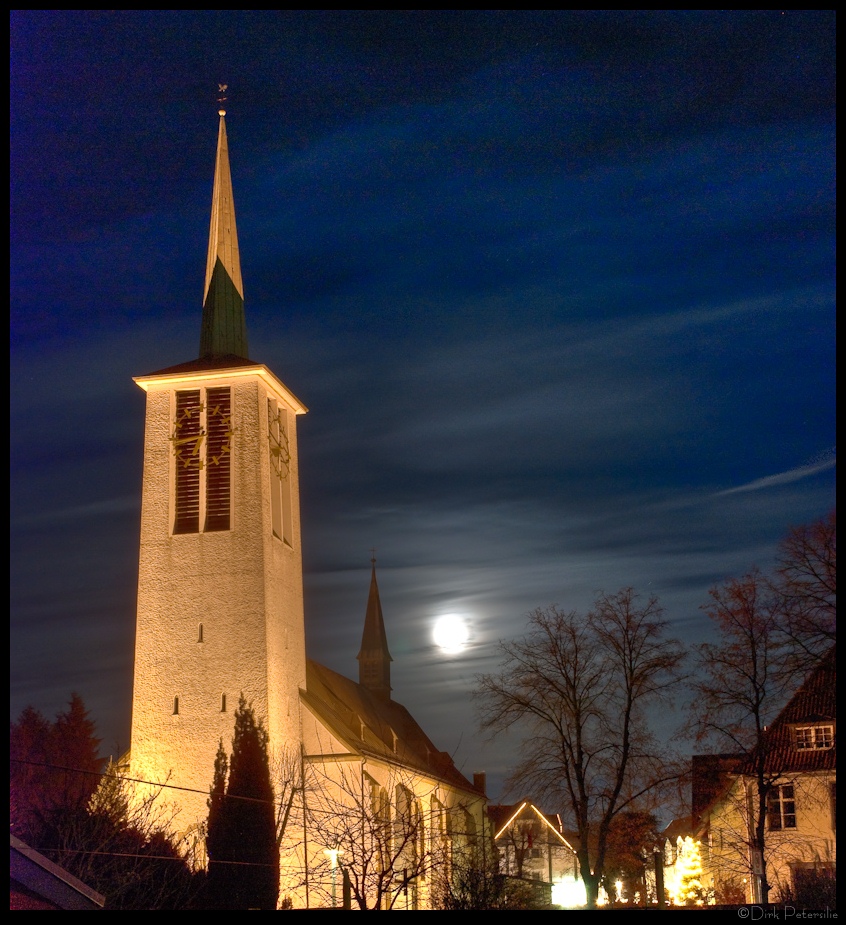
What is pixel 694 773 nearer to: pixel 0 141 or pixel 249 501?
pixel 249 501

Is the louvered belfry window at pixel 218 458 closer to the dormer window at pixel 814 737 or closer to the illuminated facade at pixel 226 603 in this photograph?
the illuminated facade at pixel 226 603

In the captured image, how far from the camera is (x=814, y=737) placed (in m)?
45.5

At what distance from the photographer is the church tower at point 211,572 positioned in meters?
40.8

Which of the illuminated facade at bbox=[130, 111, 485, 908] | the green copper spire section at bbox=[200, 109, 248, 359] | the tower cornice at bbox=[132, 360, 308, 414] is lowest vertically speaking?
the illuminated facade at bbox=[130, 111, 485, 908]

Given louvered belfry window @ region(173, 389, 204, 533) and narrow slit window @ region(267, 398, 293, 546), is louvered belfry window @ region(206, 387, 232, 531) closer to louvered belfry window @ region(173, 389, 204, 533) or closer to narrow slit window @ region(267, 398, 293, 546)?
louvered belfry window @ region(173, 389, 204, 533)

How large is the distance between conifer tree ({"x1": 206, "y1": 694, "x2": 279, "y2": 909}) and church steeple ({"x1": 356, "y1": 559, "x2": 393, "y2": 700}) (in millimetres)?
41374

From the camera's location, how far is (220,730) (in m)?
40.5

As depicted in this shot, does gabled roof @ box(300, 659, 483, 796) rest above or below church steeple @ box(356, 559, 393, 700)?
below

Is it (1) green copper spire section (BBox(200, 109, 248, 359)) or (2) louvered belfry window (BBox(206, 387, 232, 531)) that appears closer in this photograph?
(2) louvered belfry window (BBox(206, 387, 232, 531))

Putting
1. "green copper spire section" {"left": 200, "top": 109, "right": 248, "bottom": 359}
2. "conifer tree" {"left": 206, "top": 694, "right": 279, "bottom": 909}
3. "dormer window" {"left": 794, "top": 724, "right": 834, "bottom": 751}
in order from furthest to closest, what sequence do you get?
"green copper spire section" {"left": 200, "top": 109, "right": 248, "bottom": 359} < "dormer window" {"left": 794, "top": 724, "right": 834, "bottom": 751} < "conifer tree" {"left": 206, "top": 694, "right": 279, "bottom": 909}

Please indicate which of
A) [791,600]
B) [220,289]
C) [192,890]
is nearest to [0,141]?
[791,600]

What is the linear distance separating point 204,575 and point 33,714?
33659 mm

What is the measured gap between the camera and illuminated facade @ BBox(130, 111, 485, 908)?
133 ft

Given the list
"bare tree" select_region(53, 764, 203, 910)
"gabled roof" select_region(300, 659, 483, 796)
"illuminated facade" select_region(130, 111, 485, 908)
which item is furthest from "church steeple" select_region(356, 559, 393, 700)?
"bare tree" select_region(53, 764, 203, 910)
